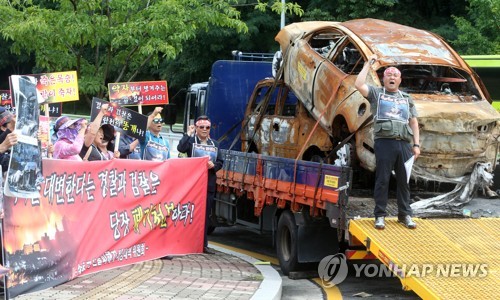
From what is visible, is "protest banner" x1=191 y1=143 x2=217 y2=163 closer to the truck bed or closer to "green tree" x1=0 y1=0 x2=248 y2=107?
the truck bed

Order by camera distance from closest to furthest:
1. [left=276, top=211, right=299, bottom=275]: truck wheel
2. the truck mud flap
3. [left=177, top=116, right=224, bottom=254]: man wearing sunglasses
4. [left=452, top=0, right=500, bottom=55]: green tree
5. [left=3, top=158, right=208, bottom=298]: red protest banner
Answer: [left=3, top=158, right=208, bottom=298]: red protest banner → the truck mud flap → [left=276, top=211, right=299, bottom=275]: truck wheel → [left=177, top=116, right=224, bottom=254]: man wearing sunglasses → [left=452, top=0, right=500, bottom=55]: green tree

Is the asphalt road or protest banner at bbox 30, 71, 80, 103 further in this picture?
protest banner at bbox 30, 71, 80, 103

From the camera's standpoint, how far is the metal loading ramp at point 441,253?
26.5 feet

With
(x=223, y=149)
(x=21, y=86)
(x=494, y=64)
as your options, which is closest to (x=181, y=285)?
(x=21, y=86)

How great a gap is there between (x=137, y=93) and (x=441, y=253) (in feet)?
19.9

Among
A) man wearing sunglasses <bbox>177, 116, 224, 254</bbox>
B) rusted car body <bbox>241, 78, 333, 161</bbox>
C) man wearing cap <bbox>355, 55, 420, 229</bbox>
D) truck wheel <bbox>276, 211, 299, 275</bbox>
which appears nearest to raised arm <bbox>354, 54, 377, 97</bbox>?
man wearing cap <bbox>355, 55, 420, 229</bbox>

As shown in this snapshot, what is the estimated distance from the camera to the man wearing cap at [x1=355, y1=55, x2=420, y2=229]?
9.35m

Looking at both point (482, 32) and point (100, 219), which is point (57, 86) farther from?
point (482, 32)

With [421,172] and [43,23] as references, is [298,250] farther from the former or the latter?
[43,23]

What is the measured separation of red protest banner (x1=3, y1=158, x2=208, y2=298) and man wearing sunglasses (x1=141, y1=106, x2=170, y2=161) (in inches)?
17.2

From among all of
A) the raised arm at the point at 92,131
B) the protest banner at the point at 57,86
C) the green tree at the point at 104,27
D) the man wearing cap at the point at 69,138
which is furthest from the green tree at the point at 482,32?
the man wearing cap at the point at 69,138

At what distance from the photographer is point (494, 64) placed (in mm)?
22422

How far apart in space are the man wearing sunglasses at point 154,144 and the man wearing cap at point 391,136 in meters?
3.42

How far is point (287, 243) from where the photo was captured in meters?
11.1
